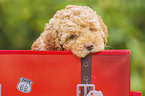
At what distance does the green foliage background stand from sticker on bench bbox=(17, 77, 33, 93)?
1.00 m

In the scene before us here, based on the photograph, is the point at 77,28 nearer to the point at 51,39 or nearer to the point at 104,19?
the point at 51,39

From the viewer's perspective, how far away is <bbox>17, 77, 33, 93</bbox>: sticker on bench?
89cm

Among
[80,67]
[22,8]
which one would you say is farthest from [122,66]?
[22,8]

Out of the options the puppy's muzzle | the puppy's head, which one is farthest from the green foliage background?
the puppy's muzzle

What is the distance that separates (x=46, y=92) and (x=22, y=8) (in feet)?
4.16

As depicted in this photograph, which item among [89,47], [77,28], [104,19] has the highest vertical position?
[104,19]

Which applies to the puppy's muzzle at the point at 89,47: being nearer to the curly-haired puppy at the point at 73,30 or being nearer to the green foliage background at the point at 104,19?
the curly-haired puppy at the point at 73,30

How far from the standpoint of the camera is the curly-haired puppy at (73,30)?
3.32ft

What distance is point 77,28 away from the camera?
3.44 ft

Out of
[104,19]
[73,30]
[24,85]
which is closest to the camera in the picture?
[24,85]

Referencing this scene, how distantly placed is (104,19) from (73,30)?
0.83 metres

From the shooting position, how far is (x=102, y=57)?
854 millimetres

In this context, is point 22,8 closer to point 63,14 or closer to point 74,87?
point 63,14

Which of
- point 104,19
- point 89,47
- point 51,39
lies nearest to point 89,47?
point 89,47
